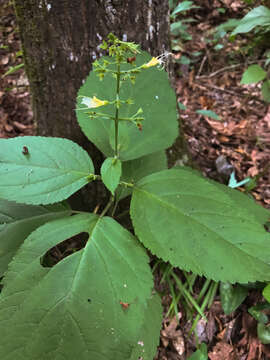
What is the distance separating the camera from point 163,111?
1704 mm

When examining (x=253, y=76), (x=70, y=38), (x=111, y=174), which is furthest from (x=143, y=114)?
(x=253, y=76)

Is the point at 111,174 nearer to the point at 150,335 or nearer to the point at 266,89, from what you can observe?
the point at 150,335

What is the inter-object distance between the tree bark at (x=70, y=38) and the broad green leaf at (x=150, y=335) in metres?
0.81

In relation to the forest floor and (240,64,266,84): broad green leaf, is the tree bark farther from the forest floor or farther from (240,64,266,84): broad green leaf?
(240,64,266,84): broad green leaf

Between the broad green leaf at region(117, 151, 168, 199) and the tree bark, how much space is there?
0.32 metres

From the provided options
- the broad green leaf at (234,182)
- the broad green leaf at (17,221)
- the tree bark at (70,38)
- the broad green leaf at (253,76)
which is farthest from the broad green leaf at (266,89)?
the broad green leaf at (17,221)

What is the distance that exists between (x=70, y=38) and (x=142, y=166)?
84cm

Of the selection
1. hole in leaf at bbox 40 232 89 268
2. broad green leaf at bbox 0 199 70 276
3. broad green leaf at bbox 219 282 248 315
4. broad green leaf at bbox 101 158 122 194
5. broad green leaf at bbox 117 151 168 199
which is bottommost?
broad green leaf at bbox 219 282 248 315

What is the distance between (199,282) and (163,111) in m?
1.26

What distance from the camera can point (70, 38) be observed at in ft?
5.66

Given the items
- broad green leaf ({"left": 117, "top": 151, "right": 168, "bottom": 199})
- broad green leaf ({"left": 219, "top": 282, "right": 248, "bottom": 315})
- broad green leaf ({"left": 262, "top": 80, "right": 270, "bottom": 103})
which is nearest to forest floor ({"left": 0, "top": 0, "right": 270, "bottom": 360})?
broad green leaf ({"left": 219, "top": 282, "right": 248, "bottom": 315})

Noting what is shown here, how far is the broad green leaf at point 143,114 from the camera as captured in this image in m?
1.67

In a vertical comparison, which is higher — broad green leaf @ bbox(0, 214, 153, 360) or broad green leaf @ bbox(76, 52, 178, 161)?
broad green leaf @ bbox(76, 52, 178, 161)

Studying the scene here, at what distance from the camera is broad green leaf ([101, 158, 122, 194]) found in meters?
1.40
